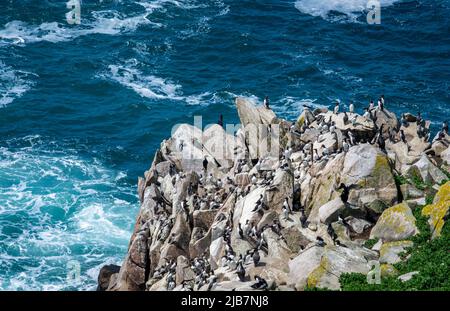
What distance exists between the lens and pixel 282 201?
70.1 meters

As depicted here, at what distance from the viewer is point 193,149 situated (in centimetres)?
8731

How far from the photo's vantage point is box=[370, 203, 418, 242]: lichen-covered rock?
63812 mm

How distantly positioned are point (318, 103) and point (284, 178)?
48464 millimetres

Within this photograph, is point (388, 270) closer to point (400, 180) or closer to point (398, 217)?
point (398, 217)

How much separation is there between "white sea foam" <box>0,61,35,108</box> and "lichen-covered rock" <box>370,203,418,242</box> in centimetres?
7037

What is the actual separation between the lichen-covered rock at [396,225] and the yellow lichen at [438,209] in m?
1.40

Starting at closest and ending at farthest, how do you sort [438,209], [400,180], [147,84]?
1. [438,209]
2. [400,180]
3. [147,84]

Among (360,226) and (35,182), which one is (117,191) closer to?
(35,182)

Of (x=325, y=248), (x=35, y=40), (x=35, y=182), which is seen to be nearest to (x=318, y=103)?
(x=35, y=182)

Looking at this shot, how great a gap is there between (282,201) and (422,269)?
16.6 m
